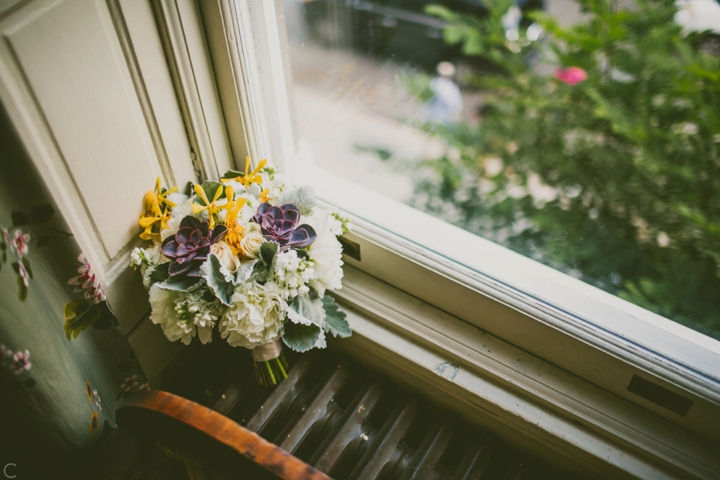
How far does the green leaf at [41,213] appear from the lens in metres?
0.60

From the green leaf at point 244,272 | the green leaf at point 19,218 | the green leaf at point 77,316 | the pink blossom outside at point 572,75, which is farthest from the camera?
the pink blossom outside at point 572,75

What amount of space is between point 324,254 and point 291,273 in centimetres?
8

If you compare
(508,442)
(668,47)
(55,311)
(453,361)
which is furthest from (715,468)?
(55,311)

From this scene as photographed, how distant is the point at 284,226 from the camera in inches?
33.5

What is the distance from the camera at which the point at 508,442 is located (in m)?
0.96

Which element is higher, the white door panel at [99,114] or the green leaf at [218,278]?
the white door panel at [99,114]

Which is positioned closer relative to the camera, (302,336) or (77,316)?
(77,316)

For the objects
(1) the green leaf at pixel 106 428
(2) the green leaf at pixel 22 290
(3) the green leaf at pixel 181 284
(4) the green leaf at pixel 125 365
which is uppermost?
(2) the green leaf at pixel 22 290

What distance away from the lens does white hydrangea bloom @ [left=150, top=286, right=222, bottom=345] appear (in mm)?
800

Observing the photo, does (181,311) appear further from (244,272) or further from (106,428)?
(106,428)

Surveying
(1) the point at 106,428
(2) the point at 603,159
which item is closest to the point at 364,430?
(1) the point at 106,428

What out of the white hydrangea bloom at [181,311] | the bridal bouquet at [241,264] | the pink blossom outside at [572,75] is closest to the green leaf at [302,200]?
the bridal bouquet at [241,264]

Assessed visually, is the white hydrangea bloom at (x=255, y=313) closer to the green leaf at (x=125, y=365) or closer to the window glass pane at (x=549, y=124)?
the green leaf at (x=125, y=365)

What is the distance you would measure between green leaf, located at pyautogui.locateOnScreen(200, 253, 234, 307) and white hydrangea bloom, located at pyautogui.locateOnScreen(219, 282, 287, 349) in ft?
0.05
